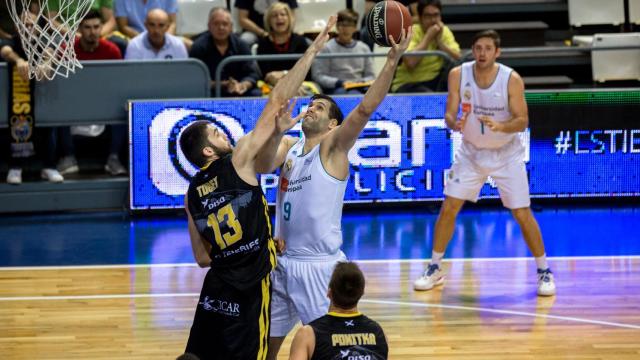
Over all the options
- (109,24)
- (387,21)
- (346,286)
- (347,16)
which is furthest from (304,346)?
(109,24)

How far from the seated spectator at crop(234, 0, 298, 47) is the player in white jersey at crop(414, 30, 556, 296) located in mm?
4549

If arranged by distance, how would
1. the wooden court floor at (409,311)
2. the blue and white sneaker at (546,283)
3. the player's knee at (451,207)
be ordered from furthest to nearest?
the player's knee at (451,207)
the blue and white sneaker at (546,283)
the wooden court floor at (409,311)

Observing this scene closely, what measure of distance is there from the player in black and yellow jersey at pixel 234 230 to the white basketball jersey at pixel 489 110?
11.3 ft

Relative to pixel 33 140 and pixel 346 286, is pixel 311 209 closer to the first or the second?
pixel 346 286

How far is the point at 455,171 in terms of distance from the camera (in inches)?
348

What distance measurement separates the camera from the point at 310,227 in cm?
604

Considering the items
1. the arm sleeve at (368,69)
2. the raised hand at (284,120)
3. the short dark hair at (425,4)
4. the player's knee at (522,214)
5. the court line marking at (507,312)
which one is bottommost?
the court line marking at (507,312)

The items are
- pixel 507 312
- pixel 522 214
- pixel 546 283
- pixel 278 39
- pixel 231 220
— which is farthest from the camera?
pixel 278 39

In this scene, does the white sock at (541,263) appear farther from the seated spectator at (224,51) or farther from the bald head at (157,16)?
the bald head at (157,16)

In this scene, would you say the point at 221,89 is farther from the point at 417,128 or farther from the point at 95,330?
the point at 95,330

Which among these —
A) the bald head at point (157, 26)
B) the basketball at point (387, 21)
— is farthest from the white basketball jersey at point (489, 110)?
the bald head at point (157, 26)

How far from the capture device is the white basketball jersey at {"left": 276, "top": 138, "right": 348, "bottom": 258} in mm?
6047

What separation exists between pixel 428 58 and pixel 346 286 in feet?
25.5

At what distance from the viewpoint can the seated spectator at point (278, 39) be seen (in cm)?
1205
